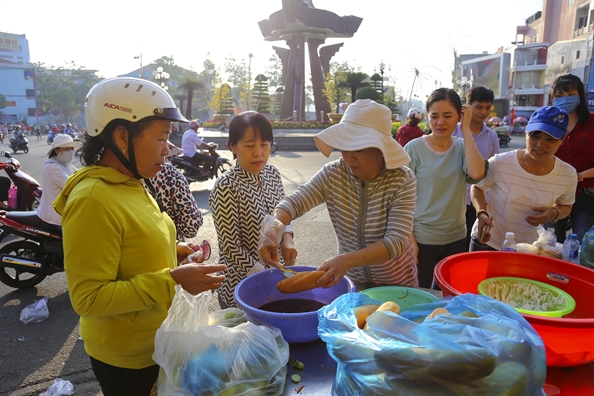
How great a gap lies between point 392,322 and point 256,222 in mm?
1440

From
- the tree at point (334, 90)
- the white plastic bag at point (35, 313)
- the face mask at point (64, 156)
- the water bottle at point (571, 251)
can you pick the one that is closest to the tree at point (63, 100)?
the tree at point (334, 90)

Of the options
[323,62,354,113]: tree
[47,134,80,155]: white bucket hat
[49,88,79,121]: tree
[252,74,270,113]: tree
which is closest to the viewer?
[47,134,80,155]: white bucket hat

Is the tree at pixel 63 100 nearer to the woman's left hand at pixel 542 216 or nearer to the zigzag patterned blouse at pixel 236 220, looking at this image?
the zigzag patterned blouse at pixel 236 220

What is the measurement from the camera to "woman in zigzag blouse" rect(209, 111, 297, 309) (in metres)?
2.20

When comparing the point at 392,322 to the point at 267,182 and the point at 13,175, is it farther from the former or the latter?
the point at 13,175

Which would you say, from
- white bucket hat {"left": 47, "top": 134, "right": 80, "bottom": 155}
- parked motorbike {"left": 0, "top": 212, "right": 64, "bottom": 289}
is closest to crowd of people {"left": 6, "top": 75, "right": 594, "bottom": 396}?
parked motorbike {"left": 0, "top": 212, "right": 64, "bottom": 289}

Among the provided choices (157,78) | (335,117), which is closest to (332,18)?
(335,117)

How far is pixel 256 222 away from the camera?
2.27 meters

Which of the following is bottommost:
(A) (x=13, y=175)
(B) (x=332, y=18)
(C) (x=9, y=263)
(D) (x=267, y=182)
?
(C) (x=9, y=263)

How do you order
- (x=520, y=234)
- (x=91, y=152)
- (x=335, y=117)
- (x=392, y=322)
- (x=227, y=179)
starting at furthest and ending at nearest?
(x=335, y=117)
(x=520, y=234)
(x=227, y=179)
(x=91, y=152)
(x=392, y=322)

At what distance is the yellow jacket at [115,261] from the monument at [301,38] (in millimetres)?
31111

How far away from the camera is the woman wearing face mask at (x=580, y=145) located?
3326mm

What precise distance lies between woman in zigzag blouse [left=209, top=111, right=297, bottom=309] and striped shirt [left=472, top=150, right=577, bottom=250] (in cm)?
155

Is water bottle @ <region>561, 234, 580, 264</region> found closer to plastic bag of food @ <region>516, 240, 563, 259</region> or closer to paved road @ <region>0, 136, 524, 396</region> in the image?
plastic bag of food @ <region>516, 240, 563, 259</region>
